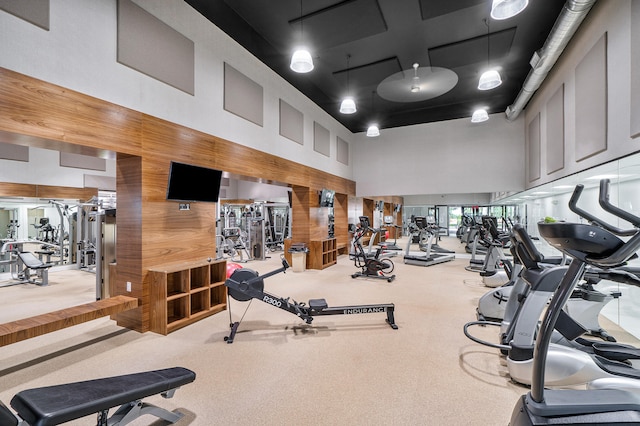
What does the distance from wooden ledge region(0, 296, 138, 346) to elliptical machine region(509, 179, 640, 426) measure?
411cm

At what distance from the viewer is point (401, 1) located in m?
4.44

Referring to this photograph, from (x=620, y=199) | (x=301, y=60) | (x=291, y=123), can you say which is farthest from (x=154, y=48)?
(x=620, y=199)

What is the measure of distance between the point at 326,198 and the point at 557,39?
5993 mm

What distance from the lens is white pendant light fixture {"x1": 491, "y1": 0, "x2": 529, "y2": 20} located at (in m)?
3.39

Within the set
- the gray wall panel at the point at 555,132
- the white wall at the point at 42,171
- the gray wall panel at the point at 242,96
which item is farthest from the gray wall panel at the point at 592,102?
the white wall at the point at 42,171

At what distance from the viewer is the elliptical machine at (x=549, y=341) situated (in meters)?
1.29

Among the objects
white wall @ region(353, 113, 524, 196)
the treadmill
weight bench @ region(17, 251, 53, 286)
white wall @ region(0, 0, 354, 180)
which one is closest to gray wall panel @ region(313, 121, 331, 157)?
white wall @ region(0, 0, 354, 180)

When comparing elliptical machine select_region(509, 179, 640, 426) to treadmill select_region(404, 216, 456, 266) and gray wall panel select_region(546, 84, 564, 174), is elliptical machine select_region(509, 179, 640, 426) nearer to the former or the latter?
gray wall panel select_region(546, 84, 564, 174)

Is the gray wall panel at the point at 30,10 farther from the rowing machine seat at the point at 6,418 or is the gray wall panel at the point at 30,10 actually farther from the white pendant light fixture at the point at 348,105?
the white pendant light fixture at the point at 348,105

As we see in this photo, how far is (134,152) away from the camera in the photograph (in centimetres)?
379

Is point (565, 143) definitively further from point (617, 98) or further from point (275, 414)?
point (275, 414)

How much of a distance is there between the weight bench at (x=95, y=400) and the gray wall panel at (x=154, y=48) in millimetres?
3704

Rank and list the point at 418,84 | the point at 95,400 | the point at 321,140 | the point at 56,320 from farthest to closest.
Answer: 1. the point at 321,140
2. the point at 418,84
3. the point at 56,320
4. the point at 95,400

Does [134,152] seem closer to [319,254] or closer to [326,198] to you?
[319,254]
